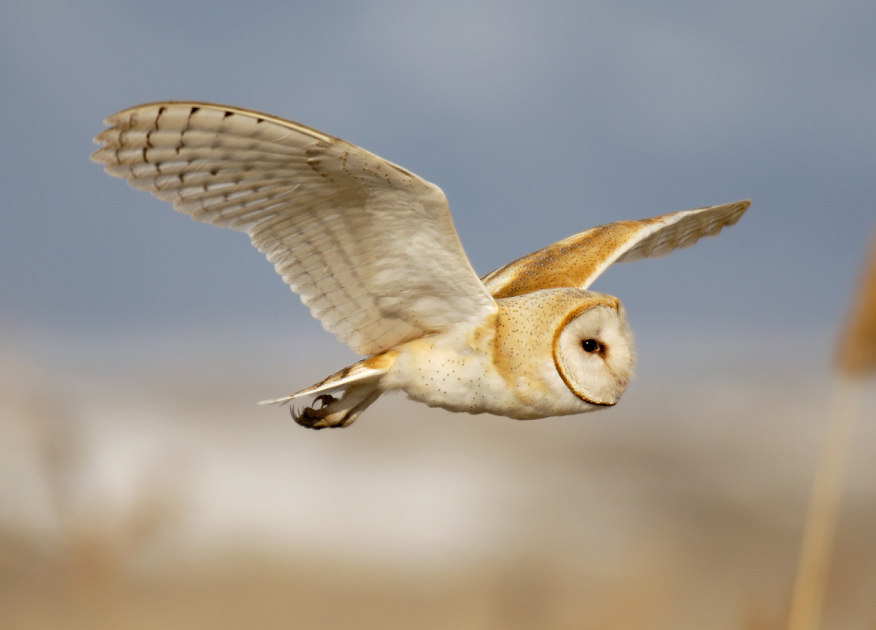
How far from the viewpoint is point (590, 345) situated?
3.07 m

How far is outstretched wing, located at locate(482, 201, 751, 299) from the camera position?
11.7ft

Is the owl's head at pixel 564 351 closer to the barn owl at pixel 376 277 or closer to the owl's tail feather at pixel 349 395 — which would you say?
the barn owl at pixel 376 277

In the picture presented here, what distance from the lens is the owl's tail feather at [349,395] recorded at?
305cm

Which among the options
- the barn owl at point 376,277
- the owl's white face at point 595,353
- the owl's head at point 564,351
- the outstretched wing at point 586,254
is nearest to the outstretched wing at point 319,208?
the barn owl at point 376,277

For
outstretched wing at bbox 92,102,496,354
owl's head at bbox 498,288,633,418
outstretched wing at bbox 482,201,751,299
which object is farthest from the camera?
outstretched wing at bbox 482,201,751,299

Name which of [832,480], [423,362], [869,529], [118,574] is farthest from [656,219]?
[869,529]

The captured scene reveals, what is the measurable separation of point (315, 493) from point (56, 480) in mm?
11840

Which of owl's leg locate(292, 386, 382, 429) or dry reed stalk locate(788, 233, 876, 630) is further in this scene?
owl's leg locate(292, 386, 382, 429)

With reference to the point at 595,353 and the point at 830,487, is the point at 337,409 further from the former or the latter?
the point at 830,487

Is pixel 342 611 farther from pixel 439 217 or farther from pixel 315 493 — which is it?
pixel 439 217

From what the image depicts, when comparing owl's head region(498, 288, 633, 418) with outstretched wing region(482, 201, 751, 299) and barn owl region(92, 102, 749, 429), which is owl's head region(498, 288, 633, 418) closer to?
barn owl region(92, 102, 749, 429)

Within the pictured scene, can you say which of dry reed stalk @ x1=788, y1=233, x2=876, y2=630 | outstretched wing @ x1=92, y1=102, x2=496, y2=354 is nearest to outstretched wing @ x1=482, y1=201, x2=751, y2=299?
outstretched wing @ x1=92, y1=102, x2=496, y2=354

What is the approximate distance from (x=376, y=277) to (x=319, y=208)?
0.29 metres

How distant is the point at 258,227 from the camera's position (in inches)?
115
